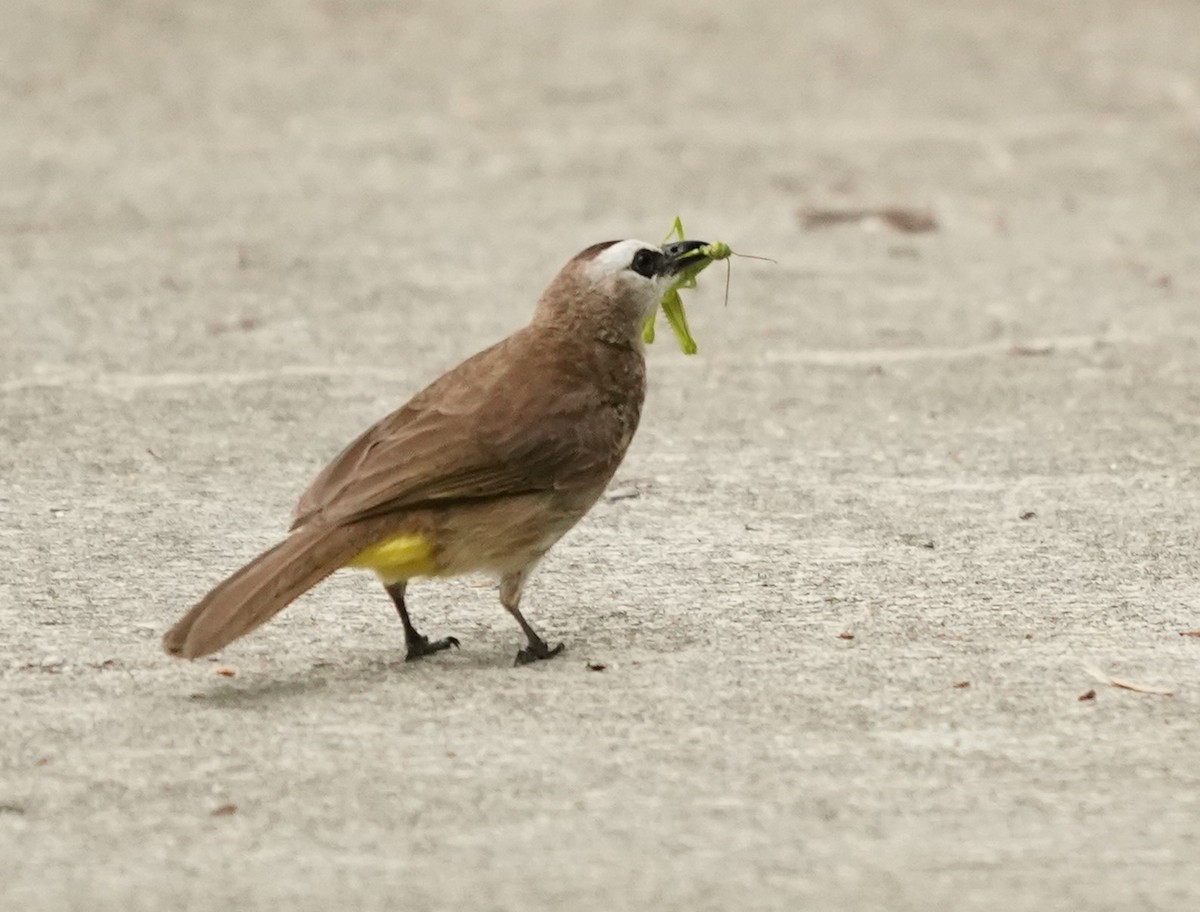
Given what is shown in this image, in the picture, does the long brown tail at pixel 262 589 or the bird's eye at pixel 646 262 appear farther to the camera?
the bird's eye at pixel 646 262

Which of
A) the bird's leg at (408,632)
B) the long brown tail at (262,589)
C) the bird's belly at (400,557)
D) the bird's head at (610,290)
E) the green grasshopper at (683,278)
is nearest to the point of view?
the long brown tail at (262,589)

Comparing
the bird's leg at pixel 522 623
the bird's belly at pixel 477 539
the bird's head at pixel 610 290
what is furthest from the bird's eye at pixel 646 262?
the bird's leg at pixel 522 623

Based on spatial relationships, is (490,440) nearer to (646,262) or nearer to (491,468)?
(491,468)

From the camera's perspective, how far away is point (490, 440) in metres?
5.16

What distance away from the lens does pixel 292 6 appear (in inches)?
601

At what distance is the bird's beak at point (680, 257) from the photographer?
5633 mm

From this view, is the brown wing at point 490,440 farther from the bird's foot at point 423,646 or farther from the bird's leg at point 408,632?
the bird's foot at point 423,646

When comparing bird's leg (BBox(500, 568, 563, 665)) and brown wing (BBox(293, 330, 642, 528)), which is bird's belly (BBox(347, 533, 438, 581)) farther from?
bird's leg (BBox(500, 568, 563, 665))

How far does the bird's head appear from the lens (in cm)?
556

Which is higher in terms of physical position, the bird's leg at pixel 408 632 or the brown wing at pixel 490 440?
the brown wing at pixel 490 440

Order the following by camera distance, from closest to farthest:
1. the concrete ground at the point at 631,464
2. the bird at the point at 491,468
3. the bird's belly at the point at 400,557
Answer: the concrete ground at the point at 631,464, the bird at the point at 491,468, the bird's belly at the point at 400,557

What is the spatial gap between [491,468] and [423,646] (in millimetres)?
519

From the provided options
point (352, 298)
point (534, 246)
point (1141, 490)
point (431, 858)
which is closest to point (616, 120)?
point (534, 246)

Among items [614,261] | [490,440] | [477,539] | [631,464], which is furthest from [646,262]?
[631,464]
